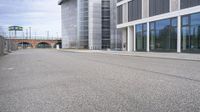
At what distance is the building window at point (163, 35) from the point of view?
112ft

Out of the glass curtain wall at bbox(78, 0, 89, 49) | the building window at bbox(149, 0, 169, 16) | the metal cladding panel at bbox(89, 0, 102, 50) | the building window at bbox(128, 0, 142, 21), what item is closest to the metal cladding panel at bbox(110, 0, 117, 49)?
the metal cladding panel at bbox(89, 0, 102, 50)

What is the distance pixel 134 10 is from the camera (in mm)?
43750

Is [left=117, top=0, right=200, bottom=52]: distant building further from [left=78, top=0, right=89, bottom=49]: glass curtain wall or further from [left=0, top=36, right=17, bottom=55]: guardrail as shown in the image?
[left=0, top=36, right=17, bottom=55]: guardrail

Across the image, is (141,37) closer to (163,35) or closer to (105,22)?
(163,35)

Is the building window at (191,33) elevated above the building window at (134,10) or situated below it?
below

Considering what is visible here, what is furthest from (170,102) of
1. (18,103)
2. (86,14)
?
(86,14)

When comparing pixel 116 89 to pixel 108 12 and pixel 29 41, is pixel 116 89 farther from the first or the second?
pixel 29 41

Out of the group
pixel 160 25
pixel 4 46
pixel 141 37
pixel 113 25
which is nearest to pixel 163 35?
pixel 160 25

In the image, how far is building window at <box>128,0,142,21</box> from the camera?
42.2 meters

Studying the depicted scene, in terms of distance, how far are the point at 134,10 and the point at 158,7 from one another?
7.27 m

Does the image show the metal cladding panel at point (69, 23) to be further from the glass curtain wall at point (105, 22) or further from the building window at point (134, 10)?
the building window at point (134, 10)

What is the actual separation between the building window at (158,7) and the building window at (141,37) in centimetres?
323

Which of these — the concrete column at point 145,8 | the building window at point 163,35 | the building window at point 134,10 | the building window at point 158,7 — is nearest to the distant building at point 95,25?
the building window at point 134,10

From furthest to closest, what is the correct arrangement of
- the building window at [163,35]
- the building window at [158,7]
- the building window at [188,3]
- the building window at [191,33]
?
the building window at [158,7]
the building window at [163,35]
the building window at [191,33]
the building window at [188,3]
